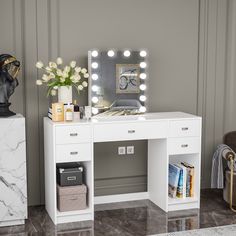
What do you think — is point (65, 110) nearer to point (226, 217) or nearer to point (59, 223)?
point (59, 223)

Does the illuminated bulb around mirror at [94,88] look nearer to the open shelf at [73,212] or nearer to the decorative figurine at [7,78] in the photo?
the decorative figurine at [7,78]

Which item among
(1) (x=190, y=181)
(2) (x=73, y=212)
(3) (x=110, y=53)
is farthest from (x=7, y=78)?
(1) (x=190, y=181)

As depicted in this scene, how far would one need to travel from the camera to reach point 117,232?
372 centimetres

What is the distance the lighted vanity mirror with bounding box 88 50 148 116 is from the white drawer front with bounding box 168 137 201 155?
18.7 inches

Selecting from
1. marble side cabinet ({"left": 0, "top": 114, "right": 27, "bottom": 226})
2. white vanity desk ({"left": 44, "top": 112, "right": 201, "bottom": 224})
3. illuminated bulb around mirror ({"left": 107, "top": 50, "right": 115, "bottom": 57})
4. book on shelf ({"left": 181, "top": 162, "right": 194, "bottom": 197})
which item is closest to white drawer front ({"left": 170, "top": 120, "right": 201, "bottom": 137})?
white vanity desk ({"left": 44, "top": 112, "right": 201, "bottom": 224})

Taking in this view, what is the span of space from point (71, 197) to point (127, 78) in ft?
4.09

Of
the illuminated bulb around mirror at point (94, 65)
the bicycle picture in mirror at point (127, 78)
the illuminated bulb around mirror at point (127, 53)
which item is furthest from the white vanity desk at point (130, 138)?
the illuminated bulb around mirror at point (127, 53)

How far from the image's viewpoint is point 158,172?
14.2 ft

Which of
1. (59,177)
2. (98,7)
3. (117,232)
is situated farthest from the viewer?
(98,7)

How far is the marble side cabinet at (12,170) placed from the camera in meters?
3.71

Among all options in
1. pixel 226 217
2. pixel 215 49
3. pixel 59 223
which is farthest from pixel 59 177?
pixel 215 49

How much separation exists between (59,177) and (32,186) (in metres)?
0.45

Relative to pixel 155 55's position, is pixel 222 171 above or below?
below

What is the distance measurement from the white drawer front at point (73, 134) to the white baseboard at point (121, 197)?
0.87 m
